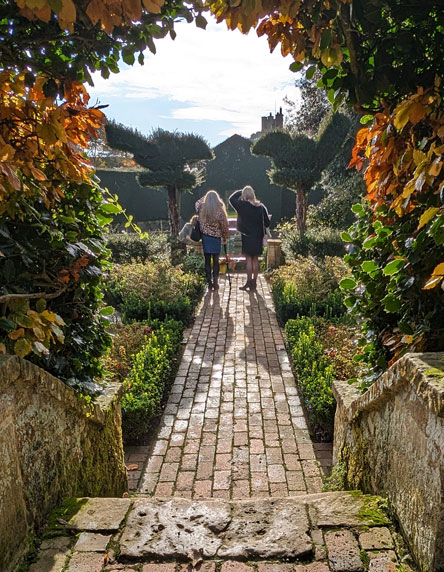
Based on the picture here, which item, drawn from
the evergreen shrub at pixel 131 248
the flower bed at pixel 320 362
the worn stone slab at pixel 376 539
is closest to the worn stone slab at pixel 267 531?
the worn stone slab at pixel 376 539

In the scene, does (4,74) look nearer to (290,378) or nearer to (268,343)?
(290,378)

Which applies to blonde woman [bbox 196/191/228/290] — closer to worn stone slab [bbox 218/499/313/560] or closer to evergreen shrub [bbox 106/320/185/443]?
evergreen shrub [bbox 106/320/185/443]

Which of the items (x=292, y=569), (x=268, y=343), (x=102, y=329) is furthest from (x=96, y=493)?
(x=268, y=343)

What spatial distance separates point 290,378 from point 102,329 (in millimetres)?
2927

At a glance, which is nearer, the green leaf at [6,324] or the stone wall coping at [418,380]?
the stone wall coping at [418,380]

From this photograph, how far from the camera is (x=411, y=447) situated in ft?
6.24

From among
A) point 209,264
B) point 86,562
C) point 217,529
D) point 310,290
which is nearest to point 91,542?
point 86,562

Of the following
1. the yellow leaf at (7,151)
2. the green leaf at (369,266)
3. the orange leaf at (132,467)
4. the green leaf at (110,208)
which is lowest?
the orange leaf at (132,467)

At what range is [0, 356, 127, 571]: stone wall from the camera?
1.81 meters

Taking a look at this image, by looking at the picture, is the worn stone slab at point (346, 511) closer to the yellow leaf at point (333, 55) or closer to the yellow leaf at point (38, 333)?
the yellow leaf at point (38, 333)

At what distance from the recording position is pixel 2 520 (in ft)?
5.77

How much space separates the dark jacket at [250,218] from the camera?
9047 millimetres

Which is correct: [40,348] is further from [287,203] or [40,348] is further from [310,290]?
[287,203]

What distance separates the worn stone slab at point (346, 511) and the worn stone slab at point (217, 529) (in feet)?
0.22
